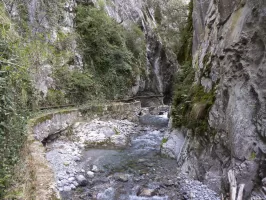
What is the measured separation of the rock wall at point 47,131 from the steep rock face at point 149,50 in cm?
589

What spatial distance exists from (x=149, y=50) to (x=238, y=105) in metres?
19.6

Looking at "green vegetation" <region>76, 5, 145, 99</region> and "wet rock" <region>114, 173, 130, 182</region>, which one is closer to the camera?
"wet rock" <region>114, 173, 130, 182</region>

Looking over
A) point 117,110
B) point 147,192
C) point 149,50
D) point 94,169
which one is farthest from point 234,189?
point 149,50

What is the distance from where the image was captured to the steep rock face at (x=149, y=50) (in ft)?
68.0

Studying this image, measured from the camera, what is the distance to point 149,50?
23.9 meters

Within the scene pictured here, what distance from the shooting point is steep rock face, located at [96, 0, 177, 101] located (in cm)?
2074

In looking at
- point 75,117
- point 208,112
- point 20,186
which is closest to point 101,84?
point 75,117

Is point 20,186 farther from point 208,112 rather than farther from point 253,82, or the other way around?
point 208,112

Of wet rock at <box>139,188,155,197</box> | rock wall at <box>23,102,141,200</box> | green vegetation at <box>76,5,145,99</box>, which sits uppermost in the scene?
green vegetation at <box>76,5,145,99</box>

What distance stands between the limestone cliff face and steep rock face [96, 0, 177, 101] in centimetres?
1339

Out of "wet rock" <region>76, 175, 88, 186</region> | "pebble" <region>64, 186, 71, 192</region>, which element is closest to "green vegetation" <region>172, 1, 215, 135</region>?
"wet rock" <region>76, 175, 88, 186</region>

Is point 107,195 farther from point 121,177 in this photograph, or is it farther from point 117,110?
point 117,110

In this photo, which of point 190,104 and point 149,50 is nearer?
point 190,104

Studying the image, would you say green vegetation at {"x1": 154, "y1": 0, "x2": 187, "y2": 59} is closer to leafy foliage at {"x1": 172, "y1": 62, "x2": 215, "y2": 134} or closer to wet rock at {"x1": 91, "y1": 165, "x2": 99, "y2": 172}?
leafy foliage at {"x1": 172, "y1": 62, "x2": 215, "y2": 134}
